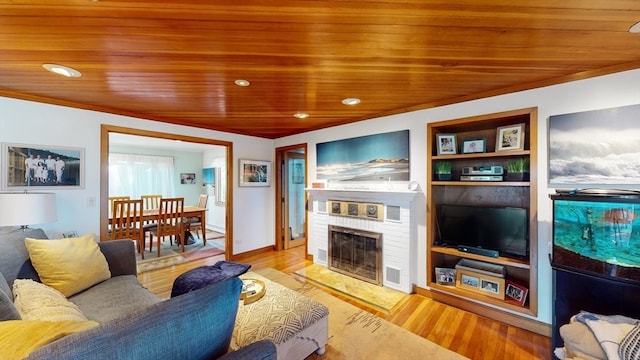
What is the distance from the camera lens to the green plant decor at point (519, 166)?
2.24 metres

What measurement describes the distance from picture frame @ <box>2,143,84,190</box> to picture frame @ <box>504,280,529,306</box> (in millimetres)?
4436

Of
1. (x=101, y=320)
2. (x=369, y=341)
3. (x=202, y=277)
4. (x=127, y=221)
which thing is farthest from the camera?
(x=127, y=221)

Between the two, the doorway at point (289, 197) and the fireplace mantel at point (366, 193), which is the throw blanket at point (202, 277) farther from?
the doorway at point (289, 197)

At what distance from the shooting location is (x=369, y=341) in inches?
79.4

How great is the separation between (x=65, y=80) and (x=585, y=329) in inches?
158

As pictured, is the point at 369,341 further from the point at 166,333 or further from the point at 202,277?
the point at 166,333

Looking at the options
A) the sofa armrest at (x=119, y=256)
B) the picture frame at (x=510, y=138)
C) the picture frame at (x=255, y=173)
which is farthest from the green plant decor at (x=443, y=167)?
the sofa armrest at (x=119, y=256)

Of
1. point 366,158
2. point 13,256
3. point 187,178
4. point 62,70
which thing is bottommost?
point 13,256

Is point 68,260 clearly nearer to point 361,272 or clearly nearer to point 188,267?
point 188,267

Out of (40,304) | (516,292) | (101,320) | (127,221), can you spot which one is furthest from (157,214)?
(516,292)

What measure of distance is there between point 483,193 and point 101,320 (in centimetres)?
329

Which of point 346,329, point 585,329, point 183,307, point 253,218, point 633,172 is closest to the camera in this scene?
point 183,307

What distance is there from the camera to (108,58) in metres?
1.63

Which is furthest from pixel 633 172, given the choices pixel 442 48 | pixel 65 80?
pixel 65 80
